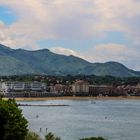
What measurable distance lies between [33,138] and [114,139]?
91.2ft

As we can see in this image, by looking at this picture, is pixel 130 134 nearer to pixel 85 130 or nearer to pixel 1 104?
pixel 85 130

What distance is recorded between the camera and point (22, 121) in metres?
42.0

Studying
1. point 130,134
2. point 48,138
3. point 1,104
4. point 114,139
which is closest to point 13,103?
point 1,104

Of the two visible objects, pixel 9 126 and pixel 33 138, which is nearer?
pixel 9 126

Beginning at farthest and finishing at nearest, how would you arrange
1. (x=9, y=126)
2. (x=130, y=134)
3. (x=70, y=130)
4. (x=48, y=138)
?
(x=70, y=130) → (x=130, y=134) → (x=48, y=138) → (x=9, y=126)

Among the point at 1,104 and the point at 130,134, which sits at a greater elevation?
the point at 1,104

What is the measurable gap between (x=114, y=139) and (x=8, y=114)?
3133 centimetres

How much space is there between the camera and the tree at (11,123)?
40594 millimetres

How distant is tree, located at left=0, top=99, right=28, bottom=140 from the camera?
133 ft

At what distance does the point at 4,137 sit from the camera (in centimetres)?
4091

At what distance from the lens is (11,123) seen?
134 ft

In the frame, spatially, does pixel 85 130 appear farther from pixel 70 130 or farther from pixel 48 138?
pixel 48 138

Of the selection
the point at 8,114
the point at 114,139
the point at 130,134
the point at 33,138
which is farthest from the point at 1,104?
the point at 130,134

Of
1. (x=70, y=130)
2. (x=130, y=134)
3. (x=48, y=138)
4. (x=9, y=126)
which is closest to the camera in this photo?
(x=9, y=126)
